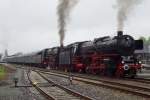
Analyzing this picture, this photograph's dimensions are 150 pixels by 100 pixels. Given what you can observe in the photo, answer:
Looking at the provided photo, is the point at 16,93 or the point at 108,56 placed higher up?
the point at 108,56

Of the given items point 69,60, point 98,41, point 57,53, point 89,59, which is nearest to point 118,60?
point 98,41

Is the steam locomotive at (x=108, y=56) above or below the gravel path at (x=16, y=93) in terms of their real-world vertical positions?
above

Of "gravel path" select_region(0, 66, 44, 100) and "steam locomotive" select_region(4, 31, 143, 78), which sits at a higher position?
"steam locomotive" select_region(4, 31, 143, 78)

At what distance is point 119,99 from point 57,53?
34402mm

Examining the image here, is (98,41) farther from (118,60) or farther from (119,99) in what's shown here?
(119,99)

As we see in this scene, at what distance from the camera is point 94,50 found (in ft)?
106

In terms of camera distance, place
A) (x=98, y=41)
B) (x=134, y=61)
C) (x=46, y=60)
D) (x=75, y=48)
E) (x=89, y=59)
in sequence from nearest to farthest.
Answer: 1. (x=134, y=61)
2. (x=98, y=41)
3. (x=89, y=59)
4. (x=75, y=48)
5. (x=46, y=60)

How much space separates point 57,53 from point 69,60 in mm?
7988

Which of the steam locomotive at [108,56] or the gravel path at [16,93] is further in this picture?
the steam locomotive at [108,56]

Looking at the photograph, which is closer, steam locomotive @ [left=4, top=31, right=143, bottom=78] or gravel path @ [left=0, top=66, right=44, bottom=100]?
gravel path @ [left=0, top=66, right=44, bottom=100]

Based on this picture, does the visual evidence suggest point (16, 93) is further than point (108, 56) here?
No

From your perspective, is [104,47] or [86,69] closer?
[104,47]

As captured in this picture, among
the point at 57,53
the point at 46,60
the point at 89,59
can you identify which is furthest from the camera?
the point at 46,60

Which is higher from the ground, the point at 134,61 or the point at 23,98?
the point at 134,61
